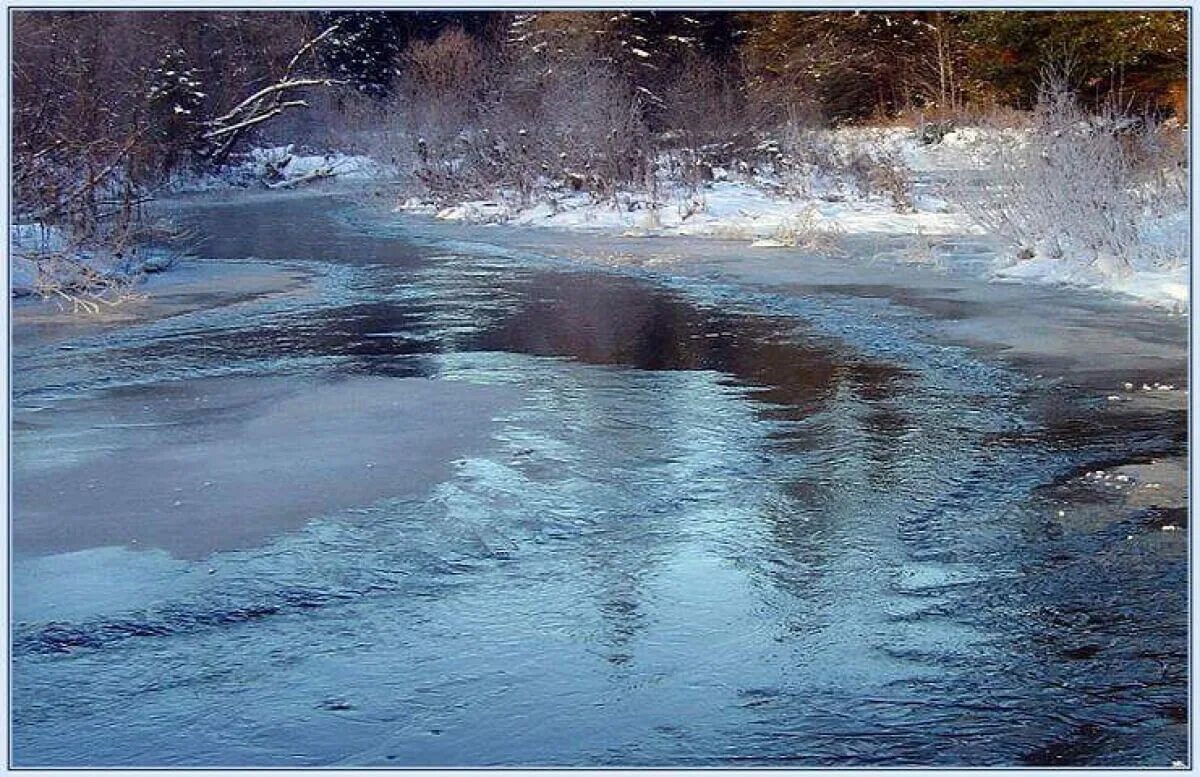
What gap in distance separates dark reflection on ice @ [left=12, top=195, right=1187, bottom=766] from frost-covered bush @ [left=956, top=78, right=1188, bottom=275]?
6.17 metres

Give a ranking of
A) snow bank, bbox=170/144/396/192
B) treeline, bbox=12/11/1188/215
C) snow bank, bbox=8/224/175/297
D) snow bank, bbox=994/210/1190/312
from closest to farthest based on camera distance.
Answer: snow bank, bbox=994/210/1190/312, snow bank, bbox=8/224/175/297, treeline, bbox=12/11/1188/215, snow bank, bbox=170/144/396/192

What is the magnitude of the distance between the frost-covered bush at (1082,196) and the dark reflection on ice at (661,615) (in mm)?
6171

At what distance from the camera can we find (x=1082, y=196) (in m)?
15.8

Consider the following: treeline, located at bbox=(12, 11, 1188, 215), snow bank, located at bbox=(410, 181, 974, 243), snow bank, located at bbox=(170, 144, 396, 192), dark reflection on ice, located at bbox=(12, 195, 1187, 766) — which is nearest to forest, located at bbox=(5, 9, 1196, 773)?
dark reflection on ice, located at bbox=(12, 195, 1187, 766)

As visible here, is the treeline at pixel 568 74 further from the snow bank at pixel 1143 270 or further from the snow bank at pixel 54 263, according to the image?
the snow bank at pixel 1143 270

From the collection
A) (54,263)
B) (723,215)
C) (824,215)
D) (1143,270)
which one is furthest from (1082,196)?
(54,263)

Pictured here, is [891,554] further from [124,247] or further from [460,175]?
[460,175]

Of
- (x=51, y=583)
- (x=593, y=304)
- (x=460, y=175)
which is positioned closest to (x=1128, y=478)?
(x=51, y=583)

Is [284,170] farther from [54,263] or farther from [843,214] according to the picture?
[54,263]

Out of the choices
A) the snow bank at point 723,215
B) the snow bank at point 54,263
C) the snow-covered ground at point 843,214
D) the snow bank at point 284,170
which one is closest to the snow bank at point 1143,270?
the snow-covered ground at point 843,214

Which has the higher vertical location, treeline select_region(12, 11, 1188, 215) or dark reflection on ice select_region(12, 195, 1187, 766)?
treeline select_region(12, 11, 1188, 215)

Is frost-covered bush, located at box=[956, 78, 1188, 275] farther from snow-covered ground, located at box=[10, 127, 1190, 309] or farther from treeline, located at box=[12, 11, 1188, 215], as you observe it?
treeline, located at box=[12, 11, 1188, 215]

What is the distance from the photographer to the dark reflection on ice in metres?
4.69

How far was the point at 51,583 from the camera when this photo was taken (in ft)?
20.6
